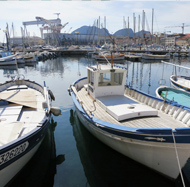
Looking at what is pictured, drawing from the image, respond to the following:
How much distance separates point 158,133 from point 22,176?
6.44 metres

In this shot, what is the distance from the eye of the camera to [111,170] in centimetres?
856

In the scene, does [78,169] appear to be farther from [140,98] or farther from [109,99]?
[140,98]

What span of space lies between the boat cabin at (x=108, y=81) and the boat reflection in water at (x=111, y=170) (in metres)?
3.32

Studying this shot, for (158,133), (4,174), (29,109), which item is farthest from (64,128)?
(158,133)

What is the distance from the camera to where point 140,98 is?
12.1m

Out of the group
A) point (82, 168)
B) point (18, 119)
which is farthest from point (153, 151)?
point (18, 119)

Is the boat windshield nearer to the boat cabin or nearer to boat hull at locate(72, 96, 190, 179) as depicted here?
the boat cabin

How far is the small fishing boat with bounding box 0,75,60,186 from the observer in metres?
6.63

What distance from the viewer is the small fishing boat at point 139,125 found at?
268 inches

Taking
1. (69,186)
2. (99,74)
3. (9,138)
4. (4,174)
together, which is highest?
(99,74)

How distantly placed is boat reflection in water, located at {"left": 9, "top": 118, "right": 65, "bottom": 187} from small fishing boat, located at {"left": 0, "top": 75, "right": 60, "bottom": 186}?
61cm

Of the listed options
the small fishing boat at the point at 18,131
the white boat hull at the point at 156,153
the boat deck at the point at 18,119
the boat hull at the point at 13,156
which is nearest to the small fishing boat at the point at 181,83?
the white boat hull at the point at 156,153

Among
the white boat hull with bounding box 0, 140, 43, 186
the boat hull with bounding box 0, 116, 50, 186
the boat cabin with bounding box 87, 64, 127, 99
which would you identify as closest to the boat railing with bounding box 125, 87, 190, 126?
the boat cabin with bounding box 87, 64, 127, 99

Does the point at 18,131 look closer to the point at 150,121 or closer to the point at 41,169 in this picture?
the point at 41,169
